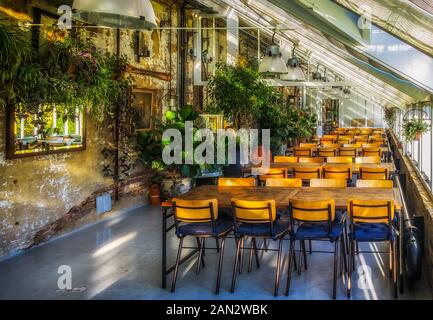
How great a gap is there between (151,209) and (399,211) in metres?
4.64

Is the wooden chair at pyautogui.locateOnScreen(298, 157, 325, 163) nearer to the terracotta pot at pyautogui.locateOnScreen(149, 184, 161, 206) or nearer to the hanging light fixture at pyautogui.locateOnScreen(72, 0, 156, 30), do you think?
the terracotta pot at pyautogui.locateOnScreen(149, 184, 161, 206)

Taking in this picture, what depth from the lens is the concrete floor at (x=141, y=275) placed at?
3877 millimetres

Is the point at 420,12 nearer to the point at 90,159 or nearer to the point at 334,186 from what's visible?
the point at 334,186

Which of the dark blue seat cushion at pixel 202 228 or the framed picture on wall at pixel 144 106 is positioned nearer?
the dark blue seat cushion at pixel 202 228

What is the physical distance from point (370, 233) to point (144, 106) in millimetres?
4953

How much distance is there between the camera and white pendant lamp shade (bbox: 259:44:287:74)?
5.43 meters

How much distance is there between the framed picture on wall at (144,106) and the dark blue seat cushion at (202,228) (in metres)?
3.79

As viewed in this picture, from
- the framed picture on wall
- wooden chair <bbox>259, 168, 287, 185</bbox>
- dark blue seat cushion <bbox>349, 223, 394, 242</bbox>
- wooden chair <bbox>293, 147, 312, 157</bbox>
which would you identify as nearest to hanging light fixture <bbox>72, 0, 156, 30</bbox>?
dark blue seat cushion <bbox>349, 223, 394, 242</bbox>

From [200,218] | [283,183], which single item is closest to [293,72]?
[283,183]

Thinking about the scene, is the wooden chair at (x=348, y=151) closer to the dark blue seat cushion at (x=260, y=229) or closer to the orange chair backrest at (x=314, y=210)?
the dark blue seat cushion at (x=260, y=229)

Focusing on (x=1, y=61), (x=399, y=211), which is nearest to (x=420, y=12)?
(x=399, y=211)

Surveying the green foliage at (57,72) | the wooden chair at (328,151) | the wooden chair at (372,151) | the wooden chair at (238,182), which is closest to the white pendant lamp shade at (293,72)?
the wooden chair at (238,182)

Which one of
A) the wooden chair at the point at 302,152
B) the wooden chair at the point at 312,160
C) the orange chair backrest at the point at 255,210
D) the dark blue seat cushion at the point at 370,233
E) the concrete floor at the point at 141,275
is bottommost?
the concrete floor at the point at 141,275

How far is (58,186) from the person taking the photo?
19.0 ft
